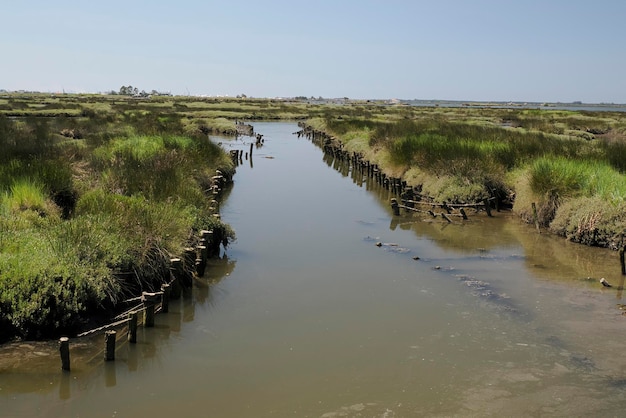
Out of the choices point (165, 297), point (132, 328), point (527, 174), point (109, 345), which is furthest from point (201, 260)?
point (527, 174)

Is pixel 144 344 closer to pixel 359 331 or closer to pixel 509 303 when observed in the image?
pixel 359 331

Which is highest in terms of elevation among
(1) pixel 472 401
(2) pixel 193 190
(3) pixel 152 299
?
(2) pixel 193 190

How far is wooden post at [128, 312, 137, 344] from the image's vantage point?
7794 mm

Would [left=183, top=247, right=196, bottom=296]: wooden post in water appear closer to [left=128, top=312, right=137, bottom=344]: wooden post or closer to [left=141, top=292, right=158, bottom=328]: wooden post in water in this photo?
[left=141, top=292, right=158, bottom=328]: wooden post in water

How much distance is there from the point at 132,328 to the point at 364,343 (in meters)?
3.38

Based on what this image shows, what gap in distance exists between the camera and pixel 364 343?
27.1 feet

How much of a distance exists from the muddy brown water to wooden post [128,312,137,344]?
0.14 meters

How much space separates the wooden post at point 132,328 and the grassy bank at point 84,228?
0.59 meters

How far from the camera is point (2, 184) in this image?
11477mm

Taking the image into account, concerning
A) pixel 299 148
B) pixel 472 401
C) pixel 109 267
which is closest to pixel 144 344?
pixel 109 267

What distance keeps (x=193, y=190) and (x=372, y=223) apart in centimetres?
586

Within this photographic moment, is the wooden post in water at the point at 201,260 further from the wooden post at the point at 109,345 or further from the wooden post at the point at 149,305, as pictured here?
the wooden post at the point at 109,345

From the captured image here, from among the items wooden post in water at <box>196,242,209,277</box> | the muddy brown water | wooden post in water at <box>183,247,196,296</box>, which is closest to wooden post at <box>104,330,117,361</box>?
the muddy brown water

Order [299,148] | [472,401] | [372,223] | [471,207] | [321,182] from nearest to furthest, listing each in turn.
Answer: [472,401] → [372,223] → [471,207] → [321,182] → [299,148]
